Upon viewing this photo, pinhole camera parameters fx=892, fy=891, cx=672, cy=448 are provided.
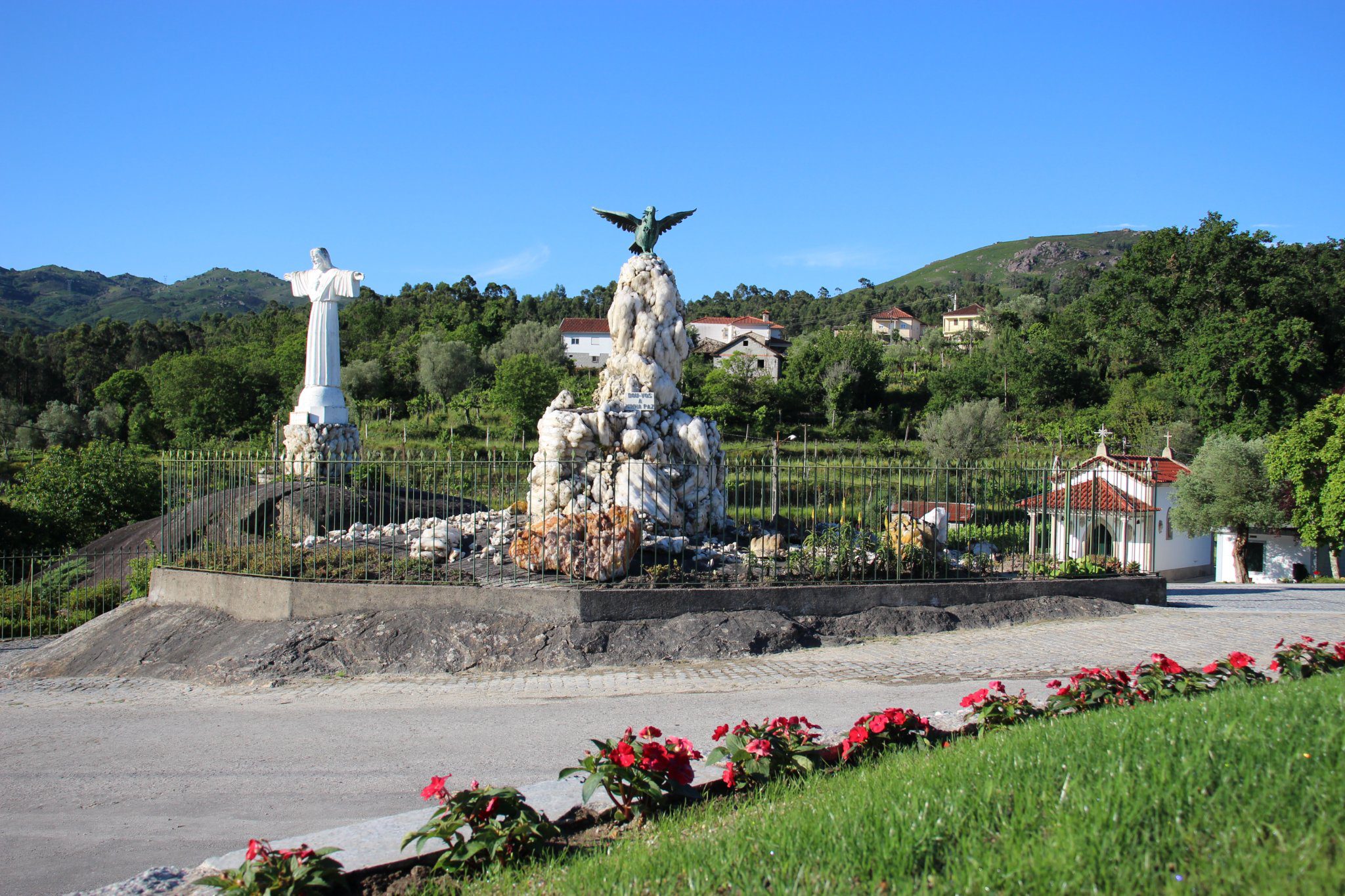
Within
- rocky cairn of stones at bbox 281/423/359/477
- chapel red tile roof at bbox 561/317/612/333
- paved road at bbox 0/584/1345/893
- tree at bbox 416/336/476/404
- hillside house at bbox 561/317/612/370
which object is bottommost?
paved road at bbox 0/584/1345/893

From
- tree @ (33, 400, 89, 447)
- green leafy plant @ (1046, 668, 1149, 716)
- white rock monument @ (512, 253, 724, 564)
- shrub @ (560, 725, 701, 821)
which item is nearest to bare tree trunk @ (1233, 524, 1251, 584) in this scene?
white rock monument @ (512, 253, 724, 564)

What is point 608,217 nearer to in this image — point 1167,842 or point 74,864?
point 74,864

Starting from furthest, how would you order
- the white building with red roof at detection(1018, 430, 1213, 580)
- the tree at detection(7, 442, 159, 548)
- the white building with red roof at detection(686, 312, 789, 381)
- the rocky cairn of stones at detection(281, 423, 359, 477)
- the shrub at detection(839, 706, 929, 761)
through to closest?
the white building with red roof at detection(686, 312, 789, 381) < the white building with red roof at detection(1018, 430, 1213, 580) < the rocky cairn of stones at detection(281, 423, 359, 477) < the tree at detection(7, 442, 159, 548) < the shrub at detection(839, 706, 929, 761)

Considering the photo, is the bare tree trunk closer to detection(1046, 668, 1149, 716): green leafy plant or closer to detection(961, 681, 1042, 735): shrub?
detection(1046, 668, 1149, 716): green leafy plant

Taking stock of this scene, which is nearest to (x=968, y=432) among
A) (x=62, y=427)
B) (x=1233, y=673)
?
(x=1233, y=673)

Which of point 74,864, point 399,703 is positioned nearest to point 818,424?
point 399,703

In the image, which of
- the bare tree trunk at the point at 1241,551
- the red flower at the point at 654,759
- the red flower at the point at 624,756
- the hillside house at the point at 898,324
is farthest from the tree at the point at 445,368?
the hillside house at the point at 898,324

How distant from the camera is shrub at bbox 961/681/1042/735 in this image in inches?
245

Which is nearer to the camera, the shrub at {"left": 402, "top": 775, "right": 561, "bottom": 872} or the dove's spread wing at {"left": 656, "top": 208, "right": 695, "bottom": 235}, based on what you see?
the shrub at {"left": 402, "top": 775, "right": 561, "bottom": 872}

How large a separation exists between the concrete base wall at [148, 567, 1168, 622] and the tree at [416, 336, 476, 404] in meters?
46.0

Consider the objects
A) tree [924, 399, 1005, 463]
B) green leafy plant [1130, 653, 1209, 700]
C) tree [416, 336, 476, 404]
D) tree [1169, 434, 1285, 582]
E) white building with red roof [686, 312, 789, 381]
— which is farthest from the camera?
white building with red roof [686, 312, 789, 381]

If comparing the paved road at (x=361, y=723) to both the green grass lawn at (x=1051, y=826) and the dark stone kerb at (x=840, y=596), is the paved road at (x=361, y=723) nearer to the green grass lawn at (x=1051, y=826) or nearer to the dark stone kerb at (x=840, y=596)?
the dark stone kerb at (x=840, y=596)

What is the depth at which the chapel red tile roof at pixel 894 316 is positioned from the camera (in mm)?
106812

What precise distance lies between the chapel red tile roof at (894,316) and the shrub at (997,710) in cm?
10308
